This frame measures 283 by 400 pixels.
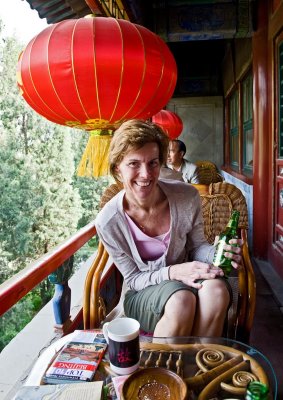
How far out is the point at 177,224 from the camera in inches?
62.4

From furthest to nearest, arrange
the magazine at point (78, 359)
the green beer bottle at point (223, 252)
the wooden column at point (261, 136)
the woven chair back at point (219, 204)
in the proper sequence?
the wooden column at point (261, 136) → the woven chair back at point (219, 204) → the green beer bottle at point (223, 252) → the magazine at point (78, 359)

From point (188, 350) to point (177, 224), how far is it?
571mm

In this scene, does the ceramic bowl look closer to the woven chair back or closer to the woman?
the woman

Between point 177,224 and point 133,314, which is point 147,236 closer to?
point 177,224

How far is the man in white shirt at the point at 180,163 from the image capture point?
3811 millimetres

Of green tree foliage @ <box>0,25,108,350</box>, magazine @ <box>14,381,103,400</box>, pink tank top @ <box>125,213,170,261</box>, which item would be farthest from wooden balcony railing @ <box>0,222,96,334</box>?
green tree foliage @ <box>0,25,108,350</box>

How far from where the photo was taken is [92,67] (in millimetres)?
1742

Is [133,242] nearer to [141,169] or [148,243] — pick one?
[148,243]

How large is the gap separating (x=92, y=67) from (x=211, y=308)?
1.23m

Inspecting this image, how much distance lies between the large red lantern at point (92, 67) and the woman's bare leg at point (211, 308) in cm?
107

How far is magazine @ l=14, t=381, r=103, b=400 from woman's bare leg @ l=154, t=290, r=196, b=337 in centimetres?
41

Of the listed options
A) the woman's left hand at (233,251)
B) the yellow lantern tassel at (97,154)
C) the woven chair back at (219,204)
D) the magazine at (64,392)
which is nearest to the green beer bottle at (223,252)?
the woman's left hand at (233,251)

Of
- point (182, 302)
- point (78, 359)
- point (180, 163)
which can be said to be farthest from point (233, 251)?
point (180, 163)

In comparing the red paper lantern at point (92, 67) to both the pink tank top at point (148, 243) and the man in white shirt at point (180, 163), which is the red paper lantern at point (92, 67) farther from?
the man in white shirt at point (180, 163)
